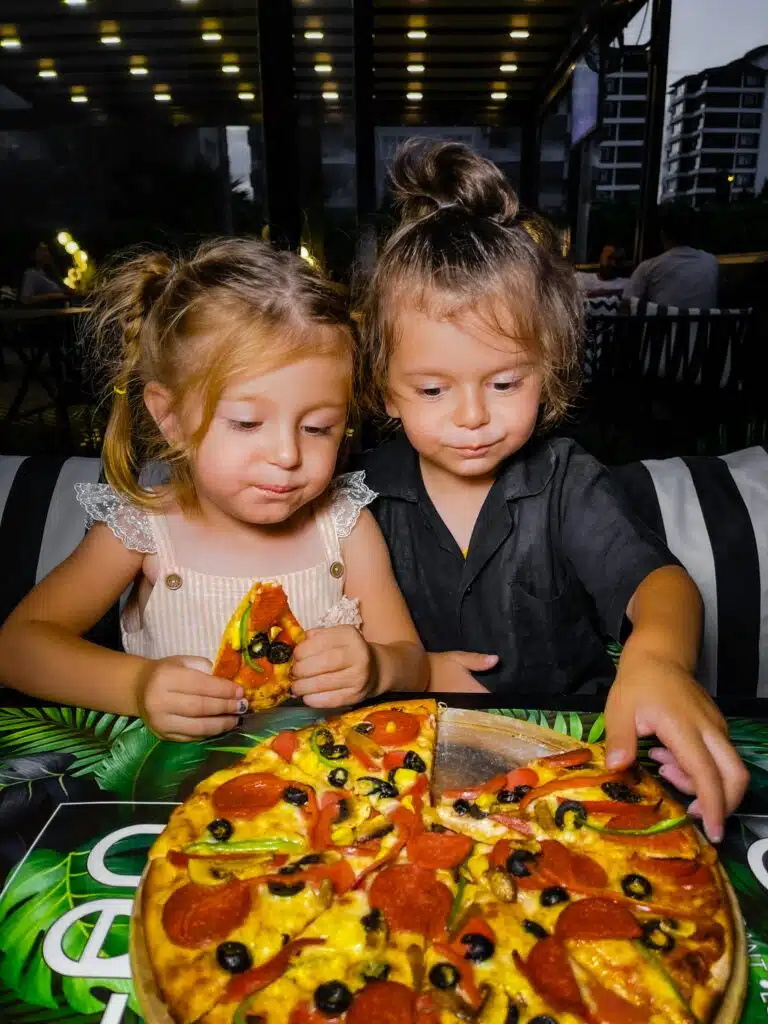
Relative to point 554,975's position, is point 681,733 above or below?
above

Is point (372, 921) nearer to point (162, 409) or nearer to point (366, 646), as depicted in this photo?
point (366, 646)

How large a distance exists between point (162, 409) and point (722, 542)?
3.86 ft

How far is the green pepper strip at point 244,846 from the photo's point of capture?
748 millimetres

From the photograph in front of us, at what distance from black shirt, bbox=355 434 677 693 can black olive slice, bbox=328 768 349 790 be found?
57 centimetres

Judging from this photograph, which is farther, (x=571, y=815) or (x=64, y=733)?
(x=64, y=733)

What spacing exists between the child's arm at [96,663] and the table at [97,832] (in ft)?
0.13

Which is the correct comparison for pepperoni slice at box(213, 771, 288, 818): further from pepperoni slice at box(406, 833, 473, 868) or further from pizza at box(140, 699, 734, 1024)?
pepperoni slice at box(406, 833, 473, 868)

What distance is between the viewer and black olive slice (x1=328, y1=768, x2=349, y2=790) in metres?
0.88

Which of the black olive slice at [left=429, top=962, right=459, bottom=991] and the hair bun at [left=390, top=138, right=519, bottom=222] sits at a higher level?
the hair bun at [left=390, top=138, right=519, bottom=222]

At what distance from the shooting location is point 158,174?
4.35 m

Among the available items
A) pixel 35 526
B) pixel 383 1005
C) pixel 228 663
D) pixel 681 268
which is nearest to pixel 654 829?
pixel 383 1005

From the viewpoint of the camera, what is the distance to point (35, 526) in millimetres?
1669

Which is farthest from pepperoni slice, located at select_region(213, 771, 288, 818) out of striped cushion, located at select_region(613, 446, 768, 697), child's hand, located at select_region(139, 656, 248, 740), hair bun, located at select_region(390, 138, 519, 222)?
striped cushion, located at select_region(613, 446, 768, 697)

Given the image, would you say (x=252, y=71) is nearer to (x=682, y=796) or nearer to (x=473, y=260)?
(x=473, y=260)
